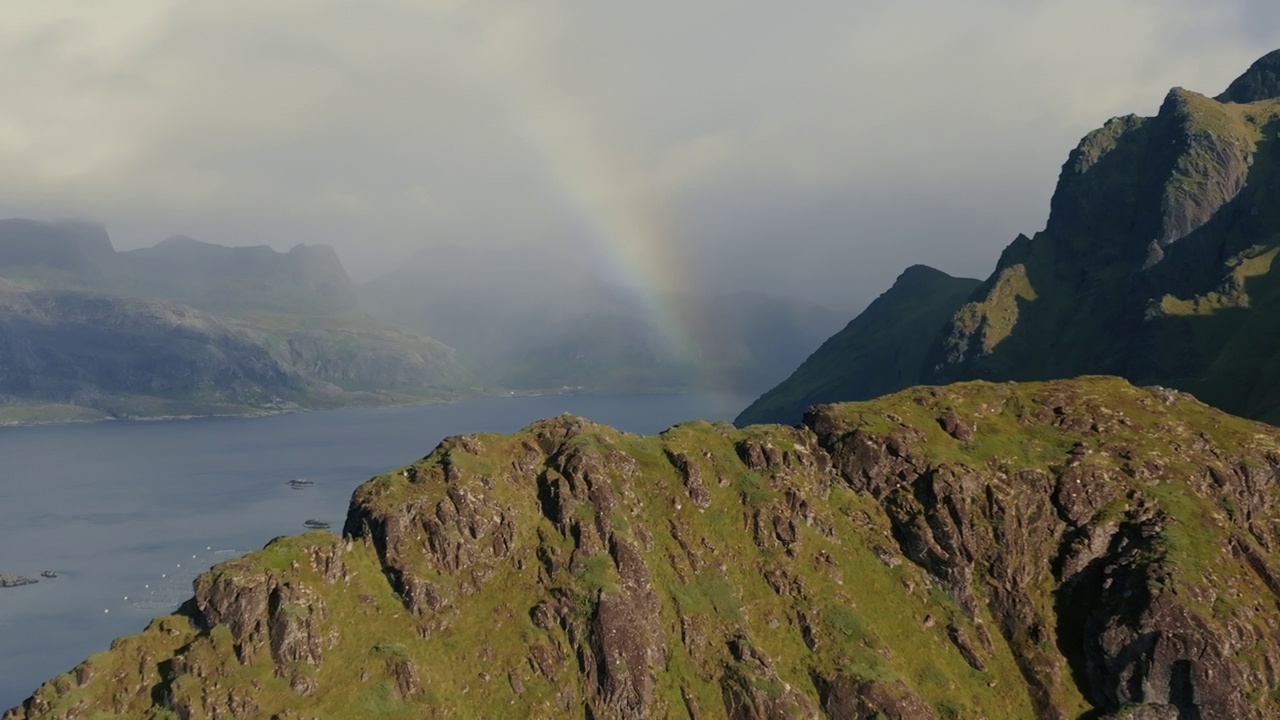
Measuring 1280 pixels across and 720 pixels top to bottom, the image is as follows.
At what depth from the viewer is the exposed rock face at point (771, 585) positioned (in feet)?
369

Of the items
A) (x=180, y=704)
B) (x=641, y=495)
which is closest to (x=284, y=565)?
(x=180, y=704)

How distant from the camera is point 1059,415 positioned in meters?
160

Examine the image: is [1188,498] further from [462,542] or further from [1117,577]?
[462,542]

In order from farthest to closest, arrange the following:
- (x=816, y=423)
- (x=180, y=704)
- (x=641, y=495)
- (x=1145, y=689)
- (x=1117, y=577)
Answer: (x=816, y=423) < (x=641, y=495) < (x=1117, y=577) < (x=1145, y=689) < (x=180, y=704)

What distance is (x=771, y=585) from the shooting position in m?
134

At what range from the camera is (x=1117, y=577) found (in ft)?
436

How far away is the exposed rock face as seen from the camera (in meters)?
112

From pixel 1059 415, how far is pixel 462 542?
10208 cm

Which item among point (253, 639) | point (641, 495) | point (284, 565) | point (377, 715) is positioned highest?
point (641, 495)

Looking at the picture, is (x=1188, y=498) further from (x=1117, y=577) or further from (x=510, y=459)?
(x=510, y=459)

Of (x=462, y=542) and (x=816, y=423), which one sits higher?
(x=816, y=423)

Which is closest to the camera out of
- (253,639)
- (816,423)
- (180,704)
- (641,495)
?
(180,704)

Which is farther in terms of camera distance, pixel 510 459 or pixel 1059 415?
pixel 1059 415


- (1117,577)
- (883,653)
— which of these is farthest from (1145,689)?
(883,653)
